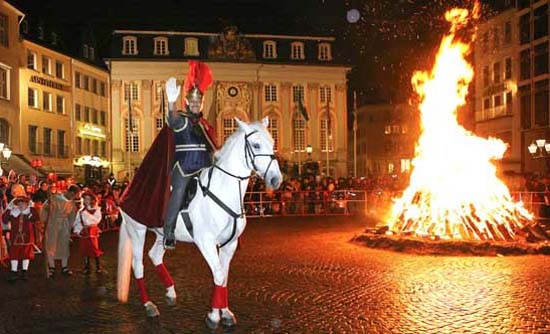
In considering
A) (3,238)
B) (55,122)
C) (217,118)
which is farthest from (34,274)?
(217,118)

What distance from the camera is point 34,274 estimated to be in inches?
537

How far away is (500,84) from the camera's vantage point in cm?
5303

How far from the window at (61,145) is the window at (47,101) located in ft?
7.56

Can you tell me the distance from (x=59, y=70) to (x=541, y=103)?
36.8 m

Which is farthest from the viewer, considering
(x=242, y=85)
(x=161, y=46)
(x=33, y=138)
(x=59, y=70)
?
(x=242, y=85)

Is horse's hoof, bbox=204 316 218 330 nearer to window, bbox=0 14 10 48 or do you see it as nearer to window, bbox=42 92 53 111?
window, bbox=0 14 10 48

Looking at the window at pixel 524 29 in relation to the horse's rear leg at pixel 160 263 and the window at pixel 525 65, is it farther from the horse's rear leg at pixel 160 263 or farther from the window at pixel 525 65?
the horse's rear leg at pixel 160 263

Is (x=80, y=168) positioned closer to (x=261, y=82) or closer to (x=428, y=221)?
(x=261, y=82)

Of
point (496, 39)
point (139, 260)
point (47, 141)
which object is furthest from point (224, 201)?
point (496, 39)

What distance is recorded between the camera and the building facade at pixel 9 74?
130ft

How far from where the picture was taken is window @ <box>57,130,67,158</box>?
5031cm

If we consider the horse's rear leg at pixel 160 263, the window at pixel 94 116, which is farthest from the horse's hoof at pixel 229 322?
the window at pixel 94 116

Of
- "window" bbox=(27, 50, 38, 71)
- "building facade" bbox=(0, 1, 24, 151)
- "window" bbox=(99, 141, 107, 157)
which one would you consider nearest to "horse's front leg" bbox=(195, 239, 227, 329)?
"building facade" bbox=(0, 1, 24, 151)

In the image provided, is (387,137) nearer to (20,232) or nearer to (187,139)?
(20,232)
